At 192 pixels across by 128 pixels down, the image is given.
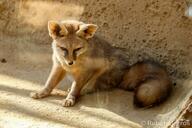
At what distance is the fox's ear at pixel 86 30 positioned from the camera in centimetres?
403

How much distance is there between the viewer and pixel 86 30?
4.07 meters

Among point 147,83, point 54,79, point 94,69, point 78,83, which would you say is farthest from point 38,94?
point 147,83

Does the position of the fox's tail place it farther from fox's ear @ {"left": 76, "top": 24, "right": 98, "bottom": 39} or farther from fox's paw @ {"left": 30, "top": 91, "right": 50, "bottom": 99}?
fox's paw @ {"left": 30, "top": 91, "right": 50, "bottom": 99}

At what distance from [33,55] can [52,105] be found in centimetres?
105

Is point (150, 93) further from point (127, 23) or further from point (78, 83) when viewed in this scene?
point (127, 23)

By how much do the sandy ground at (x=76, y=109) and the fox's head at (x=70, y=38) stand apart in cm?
37

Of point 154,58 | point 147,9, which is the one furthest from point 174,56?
point 147,9

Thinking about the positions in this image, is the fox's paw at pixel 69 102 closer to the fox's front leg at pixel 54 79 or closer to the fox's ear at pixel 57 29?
the fox's front leg at pixel 54 79

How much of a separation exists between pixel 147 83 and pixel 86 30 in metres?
0.62

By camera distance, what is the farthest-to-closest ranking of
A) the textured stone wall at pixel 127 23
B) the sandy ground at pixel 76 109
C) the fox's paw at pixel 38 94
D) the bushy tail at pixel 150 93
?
1. the textured stone wall at pixel 127 23
2. the fox's paw at pixel 38 94
3. the bushy tail at pixel 150 93
4. the sandy ground at pixel 76 109

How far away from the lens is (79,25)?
4.10 m

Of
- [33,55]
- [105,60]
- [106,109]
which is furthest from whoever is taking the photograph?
[33,55]

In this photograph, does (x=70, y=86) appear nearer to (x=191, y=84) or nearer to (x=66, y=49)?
(x=66, y=49)

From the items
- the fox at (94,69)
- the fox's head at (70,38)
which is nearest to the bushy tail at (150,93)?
the fox at (94,69)
